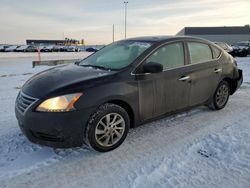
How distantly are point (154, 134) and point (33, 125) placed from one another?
6.15 feet

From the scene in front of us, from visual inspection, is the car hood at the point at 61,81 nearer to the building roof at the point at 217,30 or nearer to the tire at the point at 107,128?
the tire at the point at 107,128

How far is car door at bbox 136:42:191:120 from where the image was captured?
12.6ft

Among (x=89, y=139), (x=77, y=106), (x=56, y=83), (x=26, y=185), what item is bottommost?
(x=26, y=185)

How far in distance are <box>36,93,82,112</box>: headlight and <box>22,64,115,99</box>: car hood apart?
0.28ft

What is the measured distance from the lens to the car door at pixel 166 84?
383 centimetres

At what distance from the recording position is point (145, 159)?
3.32m

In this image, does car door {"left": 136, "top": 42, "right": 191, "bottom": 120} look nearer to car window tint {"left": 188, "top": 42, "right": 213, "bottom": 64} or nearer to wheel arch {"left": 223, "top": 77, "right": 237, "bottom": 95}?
car window tint {"left": 188, "top": 42, "right": 213, "bottom": 64}

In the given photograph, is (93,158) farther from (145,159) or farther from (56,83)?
(56,83)

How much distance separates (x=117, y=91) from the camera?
11.4ft

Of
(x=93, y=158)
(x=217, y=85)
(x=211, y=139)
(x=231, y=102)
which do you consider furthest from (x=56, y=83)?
(x=231, y=102)

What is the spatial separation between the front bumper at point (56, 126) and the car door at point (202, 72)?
219 cm

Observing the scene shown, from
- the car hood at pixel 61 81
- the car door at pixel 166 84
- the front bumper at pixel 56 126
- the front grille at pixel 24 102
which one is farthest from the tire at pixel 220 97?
the front grille at pixel 24 102

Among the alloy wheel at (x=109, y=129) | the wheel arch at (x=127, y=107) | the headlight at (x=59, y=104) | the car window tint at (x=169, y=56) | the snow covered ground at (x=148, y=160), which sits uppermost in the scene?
the car window tint at (x=169, y=56)

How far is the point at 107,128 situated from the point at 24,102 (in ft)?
3.73
